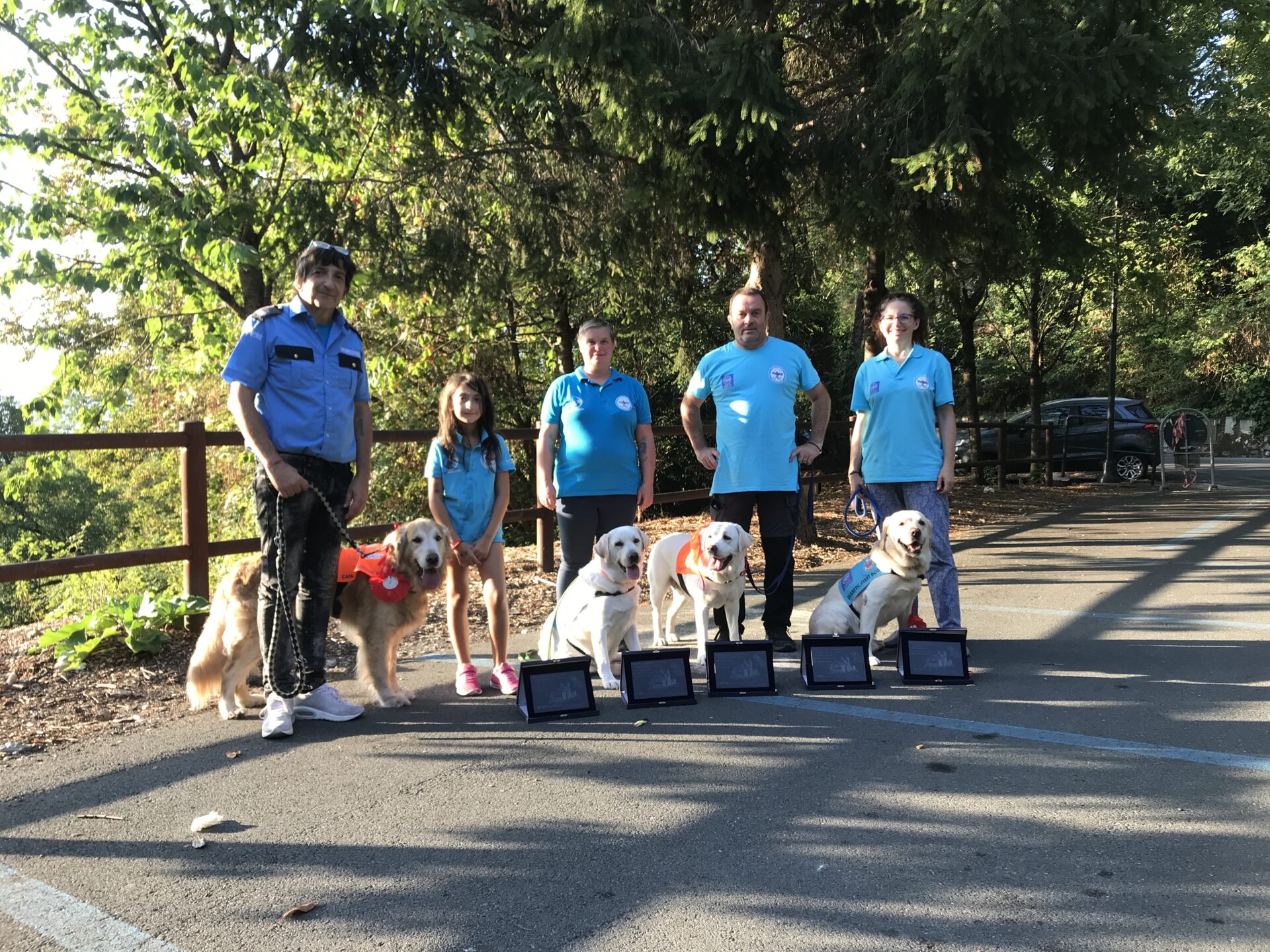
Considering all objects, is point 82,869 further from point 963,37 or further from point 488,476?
point 963,37

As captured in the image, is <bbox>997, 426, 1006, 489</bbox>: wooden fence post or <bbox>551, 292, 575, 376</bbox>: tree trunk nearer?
<bbox>551, 292, 575, 376</bbox>: tree trunk

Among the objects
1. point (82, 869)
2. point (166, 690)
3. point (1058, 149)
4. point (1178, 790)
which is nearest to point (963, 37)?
point (1058, 149)

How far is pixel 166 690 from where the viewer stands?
5453mm

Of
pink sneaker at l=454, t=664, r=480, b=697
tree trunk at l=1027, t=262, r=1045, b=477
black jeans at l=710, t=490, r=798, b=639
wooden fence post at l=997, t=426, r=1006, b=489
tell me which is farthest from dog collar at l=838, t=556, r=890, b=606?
tree trunk at l=1027, t=262, r=1045, b=477

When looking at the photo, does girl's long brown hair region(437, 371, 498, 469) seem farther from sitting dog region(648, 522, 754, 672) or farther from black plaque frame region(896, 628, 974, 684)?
black plaque frame region(896, 628, 974, 684)

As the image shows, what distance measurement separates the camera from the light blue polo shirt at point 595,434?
553 centimetres

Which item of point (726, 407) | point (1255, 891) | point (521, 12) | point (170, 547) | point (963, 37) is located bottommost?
point (1255, 891)

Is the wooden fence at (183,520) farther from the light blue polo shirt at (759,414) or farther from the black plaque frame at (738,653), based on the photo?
the black plaque frame at (738,653)

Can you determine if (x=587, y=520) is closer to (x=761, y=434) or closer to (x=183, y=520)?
(x=761, y=434)

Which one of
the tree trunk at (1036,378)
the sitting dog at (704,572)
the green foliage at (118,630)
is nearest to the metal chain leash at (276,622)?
the green foliage at (118,630)

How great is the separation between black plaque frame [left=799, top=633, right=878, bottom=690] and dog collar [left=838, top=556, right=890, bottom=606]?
0.42 m

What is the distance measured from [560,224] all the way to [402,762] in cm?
872

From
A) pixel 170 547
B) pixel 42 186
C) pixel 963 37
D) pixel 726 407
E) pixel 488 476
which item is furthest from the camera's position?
pixel 42 186

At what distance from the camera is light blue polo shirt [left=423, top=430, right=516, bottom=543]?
17.1ft
